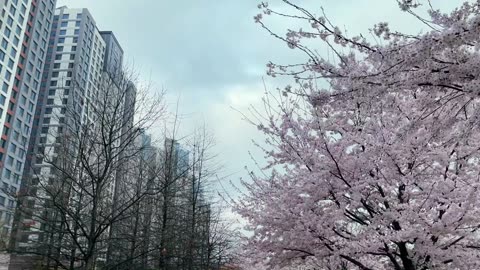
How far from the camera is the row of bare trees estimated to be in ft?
27.3

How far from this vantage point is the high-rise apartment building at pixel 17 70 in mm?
55812

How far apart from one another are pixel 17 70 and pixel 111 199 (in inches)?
2252

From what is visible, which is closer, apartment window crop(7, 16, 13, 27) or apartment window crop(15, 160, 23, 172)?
apartment window crop(15, 160, 23, 172)

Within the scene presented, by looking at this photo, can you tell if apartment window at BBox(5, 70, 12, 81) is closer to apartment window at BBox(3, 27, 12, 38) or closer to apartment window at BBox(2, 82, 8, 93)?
apartment window at BBox(2, 82, 8, 93)

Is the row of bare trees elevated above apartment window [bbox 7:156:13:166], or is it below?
below

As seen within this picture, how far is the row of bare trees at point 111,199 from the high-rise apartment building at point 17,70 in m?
44.7

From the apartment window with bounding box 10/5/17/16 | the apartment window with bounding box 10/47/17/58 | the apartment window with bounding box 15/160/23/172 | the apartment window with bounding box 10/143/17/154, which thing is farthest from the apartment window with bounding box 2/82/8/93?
the apartment window with bounding box 10/5/17/16

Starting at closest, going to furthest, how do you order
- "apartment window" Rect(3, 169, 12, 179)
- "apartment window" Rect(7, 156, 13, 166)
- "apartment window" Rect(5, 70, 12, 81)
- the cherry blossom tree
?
the cherry blossom tree < "apartment window" Rect(3, 169, 12, 179) < "apartment window" Rect(7, 156, 13, 166) < "apartment window" Rect(5, 70, 12, 81)

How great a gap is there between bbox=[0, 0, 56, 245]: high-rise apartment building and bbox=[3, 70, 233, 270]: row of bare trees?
44722 millimetres

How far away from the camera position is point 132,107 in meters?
9.62

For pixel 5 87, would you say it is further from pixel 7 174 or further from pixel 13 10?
pixel 7 174

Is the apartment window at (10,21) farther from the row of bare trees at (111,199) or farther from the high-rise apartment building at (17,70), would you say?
the row of bare trees at (111,199)

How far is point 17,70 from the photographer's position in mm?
60500

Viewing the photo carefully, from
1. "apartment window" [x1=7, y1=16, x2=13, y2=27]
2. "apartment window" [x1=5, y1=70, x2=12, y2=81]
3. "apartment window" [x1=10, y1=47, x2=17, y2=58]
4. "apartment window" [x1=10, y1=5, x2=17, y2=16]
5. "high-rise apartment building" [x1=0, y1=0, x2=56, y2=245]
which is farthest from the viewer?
"apartment window" [x1=10, y1=5, x2=17, y2=16]
